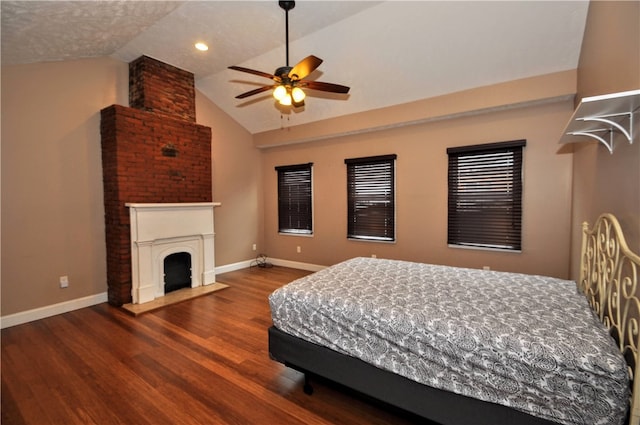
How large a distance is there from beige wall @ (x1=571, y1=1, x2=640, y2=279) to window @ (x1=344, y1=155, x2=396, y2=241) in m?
2.39

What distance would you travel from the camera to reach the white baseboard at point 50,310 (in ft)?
11.0

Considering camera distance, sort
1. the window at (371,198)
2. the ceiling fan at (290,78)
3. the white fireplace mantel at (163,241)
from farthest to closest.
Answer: the window at (371,198), the white fireplace mantel at (163,241), the ceiling fan at (290,78)

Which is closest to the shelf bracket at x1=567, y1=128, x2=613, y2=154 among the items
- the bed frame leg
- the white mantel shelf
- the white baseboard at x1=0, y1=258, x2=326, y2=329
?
the bed frame leg

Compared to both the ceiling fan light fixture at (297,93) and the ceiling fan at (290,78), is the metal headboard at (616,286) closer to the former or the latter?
the ceiling fan at (290,78)

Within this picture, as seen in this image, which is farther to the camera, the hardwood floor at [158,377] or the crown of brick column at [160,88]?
the crown of brick column at [160,88]

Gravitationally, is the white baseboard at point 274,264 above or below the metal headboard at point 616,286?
below

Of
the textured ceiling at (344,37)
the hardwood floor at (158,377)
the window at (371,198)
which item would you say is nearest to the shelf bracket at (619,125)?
the textured ceiling at (344,37)

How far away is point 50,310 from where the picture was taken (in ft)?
11.9

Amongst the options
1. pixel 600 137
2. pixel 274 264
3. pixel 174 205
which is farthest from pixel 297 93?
pixel 274 264

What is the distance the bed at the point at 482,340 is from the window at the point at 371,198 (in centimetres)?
249

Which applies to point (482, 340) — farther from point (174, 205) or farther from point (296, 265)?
point (296, 265)

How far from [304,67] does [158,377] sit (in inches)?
117

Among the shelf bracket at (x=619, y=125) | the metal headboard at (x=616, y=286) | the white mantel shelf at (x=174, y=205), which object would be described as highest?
the shelf bracket at (x=619, y=125)

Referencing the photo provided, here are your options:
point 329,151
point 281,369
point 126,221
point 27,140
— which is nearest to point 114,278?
point 126,221
